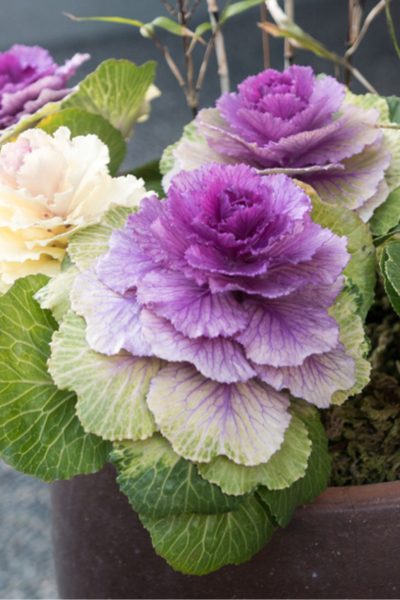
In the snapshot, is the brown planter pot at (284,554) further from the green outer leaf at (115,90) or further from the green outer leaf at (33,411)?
the green outer leaf at (115,90)

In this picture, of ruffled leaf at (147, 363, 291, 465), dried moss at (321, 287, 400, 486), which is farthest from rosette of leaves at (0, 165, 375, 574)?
dried moss at (321, 287, 400, 486)

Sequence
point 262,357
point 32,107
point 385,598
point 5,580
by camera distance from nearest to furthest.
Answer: point 262,357, point 385,598, point 32,107, point 5,580

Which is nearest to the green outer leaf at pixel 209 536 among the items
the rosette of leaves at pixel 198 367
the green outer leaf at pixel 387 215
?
the rosette of leaves at pixel 198 367

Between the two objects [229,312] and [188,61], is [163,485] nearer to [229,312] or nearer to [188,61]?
[229,312]

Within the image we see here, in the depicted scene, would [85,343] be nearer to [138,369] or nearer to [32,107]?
[138,369]

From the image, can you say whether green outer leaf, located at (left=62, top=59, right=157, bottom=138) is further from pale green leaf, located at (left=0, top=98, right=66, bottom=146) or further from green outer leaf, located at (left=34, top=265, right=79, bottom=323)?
green outer leaf, located at (left=34, top=265, right=79, bottom=323)

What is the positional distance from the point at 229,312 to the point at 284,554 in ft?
0.61

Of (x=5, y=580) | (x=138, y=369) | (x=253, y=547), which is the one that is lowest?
(x=5, y=580)

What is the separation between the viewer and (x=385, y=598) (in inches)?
15.9

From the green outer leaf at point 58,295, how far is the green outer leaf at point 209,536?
135 millimetres

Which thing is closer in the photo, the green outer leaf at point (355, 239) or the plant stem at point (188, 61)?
the green outer leaf at point (355, 239)

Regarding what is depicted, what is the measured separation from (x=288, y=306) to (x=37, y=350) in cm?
16

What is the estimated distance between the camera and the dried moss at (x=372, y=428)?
45 cm

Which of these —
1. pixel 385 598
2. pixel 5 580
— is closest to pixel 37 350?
pixel 385 598
